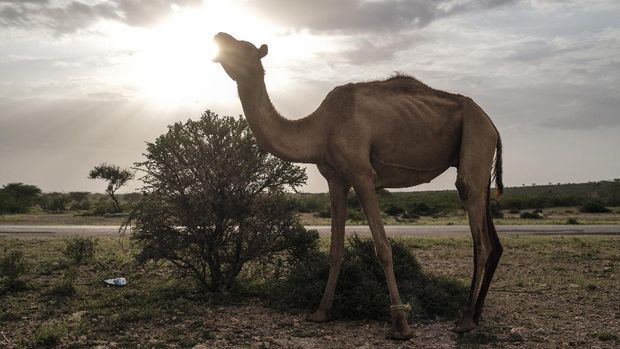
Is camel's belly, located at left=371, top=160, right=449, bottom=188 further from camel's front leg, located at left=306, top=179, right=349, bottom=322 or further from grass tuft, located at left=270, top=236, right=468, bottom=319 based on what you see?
grass tuft, located at left=270, top=236, right=468, bottom=319

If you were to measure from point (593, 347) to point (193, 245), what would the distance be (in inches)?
249

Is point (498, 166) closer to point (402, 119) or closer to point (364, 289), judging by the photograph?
point (402, 119)

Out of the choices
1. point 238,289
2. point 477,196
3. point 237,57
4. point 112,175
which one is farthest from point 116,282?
point 112,175

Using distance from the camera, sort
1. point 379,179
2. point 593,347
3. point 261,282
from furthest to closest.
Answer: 1. point 261,282
2. point 379,179
3. point 593,347

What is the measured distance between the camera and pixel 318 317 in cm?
862

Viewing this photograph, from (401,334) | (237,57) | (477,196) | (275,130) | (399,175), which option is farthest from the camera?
(399,175)

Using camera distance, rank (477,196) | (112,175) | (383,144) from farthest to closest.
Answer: (112,175)
(477,196)
(383,144)

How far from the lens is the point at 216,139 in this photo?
10203mm

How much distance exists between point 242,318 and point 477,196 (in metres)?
3.83

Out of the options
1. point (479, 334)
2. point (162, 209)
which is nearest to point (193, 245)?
point (162, 209)

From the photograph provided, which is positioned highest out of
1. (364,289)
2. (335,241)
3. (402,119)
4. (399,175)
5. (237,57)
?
(237,57)

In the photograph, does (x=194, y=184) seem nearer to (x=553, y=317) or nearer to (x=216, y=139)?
(x=216, y=139)

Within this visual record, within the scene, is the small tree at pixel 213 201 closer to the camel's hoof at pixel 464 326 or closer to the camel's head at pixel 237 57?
the camel's head at pixel 237 57

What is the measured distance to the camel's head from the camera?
26.1 ft
